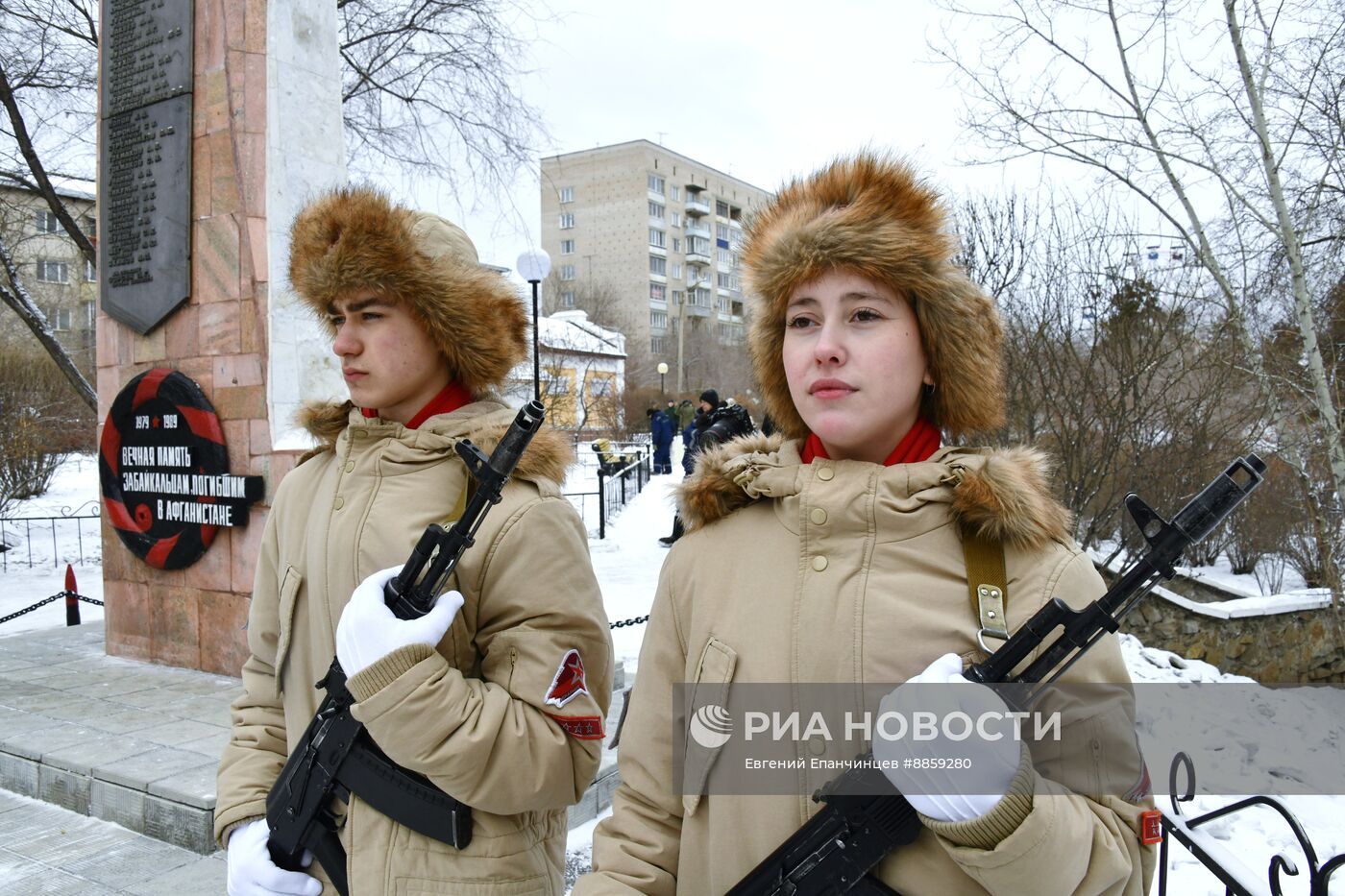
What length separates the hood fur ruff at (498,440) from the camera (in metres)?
1.97

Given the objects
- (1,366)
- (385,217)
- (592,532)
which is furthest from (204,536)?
(1,366)

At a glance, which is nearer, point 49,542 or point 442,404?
point 442,404

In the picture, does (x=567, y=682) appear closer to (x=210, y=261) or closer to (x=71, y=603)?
(x=210, y=261)

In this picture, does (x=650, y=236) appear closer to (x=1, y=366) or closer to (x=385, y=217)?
(x=1, y=366)

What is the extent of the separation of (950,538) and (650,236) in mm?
64362

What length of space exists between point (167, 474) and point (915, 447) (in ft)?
17.7

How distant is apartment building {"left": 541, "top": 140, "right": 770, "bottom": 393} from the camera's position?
63.4 m

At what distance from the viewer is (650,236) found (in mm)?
63625

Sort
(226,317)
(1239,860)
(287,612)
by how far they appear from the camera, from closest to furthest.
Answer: (287,612)
(1239,860)
(226,317)

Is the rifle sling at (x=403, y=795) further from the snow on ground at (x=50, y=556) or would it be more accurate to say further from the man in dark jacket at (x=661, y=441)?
the man in dark jacket at (x=661, y=441)

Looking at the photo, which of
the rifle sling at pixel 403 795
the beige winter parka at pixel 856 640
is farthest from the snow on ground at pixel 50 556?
the beige winter parka at pixel 856 640

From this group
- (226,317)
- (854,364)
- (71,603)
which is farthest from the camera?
(71,603)

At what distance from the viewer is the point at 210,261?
17.1 ft

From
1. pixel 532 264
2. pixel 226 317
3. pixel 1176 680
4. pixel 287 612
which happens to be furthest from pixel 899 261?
pixel 532 264
